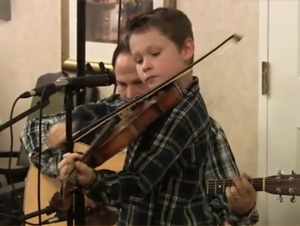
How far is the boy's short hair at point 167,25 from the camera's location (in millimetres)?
1354

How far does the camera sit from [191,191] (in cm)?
127

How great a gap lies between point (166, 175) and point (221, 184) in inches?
10.5

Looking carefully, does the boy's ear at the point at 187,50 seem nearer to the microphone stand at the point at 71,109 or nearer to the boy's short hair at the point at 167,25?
the boy's short hair at the point at 167,25

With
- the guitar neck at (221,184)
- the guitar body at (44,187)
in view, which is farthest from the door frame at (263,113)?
the guitar neck at (221,184)

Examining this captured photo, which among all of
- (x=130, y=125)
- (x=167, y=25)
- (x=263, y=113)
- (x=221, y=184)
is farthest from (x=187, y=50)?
(x=263, y=113)

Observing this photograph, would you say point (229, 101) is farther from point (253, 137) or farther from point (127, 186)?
point (127, 186)

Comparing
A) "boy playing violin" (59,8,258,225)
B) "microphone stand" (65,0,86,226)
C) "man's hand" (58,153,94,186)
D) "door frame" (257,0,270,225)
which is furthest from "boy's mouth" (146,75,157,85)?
"door frame" (257,0,270,225)

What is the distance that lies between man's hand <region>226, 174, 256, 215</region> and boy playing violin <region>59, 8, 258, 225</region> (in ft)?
0.22

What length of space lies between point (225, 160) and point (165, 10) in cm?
40

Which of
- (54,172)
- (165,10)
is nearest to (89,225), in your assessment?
(54,172)

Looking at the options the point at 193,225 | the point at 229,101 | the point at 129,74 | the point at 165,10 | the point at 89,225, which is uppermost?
the point at 165,10

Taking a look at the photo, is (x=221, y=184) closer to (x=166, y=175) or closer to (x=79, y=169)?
(x=166, y=175)

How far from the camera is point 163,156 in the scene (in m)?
1.20

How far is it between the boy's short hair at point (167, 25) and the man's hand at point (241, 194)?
13.8 inches
